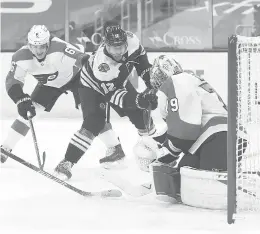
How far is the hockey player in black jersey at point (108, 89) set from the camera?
3.14m

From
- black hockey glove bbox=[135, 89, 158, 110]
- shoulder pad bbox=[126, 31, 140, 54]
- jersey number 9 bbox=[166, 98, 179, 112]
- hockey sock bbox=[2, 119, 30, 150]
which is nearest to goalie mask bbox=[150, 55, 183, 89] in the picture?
jersey number 9 bbox=[166, 98, 179, 112]

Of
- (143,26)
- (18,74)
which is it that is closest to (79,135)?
A: (18,74)

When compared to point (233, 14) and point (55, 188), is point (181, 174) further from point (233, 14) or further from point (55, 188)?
point (233, 14)

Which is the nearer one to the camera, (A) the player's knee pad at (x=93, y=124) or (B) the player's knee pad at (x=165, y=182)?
Result: (B) the player's knee pad at (x=165, y=182)

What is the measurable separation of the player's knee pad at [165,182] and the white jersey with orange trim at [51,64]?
3.90 ft

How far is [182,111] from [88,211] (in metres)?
0.52

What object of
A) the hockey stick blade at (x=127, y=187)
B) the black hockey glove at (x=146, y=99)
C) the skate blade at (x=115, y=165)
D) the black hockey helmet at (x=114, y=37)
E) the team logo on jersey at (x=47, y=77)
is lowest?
the skate blade at (x=115, y=165)

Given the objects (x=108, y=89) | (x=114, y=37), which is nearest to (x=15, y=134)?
(x=108, y=89)

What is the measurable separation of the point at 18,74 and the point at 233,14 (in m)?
3.08

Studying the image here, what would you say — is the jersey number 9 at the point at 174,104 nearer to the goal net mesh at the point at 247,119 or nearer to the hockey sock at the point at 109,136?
the goal net mesh at the point at 247,119

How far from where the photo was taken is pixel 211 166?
2.54 meters

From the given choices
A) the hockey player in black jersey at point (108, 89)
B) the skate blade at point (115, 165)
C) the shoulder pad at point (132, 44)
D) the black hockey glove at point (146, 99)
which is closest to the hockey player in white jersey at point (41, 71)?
the hockey player in black jersey at point (108, 89)

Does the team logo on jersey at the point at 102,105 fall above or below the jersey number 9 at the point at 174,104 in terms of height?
below

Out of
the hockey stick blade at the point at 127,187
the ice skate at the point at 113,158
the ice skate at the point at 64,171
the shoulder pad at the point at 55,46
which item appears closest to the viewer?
the hockey stick blade at the point at 127,187
